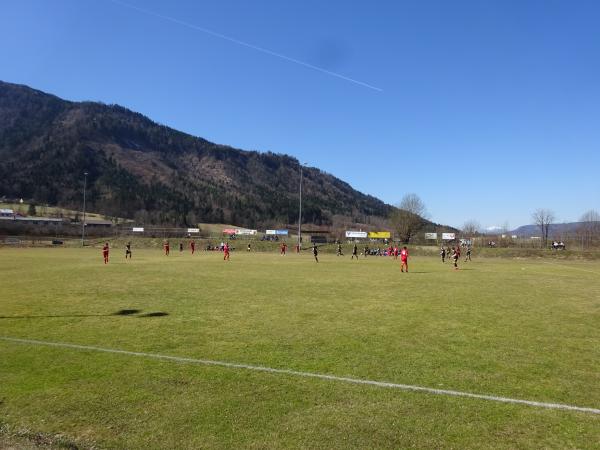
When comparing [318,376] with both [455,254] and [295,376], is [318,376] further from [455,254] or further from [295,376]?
[455,254]

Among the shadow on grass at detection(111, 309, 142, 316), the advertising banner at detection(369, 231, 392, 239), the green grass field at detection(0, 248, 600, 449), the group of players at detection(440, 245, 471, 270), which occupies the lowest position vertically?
the shadow on grass at detection(111, 309, 142, 316)

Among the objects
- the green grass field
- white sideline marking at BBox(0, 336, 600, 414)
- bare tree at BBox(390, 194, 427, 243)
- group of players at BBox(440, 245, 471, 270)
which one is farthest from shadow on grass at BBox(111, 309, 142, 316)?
bare tree at BBox(390, 194, 427, 243)

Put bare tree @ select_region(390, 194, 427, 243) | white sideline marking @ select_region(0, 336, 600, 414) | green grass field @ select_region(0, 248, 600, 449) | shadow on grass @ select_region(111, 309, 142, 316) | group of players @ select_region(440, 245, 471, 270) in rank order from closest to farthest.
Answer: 1. green grass field @ select_region(0, 248, 600, 449)
2. white sideline marking @ select_region(0, 336, 600, 414)
3. shadow on grass @ select_region(111, 309, 142, 316)
4. group of players @ select_region(440, 245, 471, 270)
5. bare tree @ select_region(390, 194, 427, 243)

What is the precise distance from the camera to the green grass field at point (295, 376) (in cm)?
548

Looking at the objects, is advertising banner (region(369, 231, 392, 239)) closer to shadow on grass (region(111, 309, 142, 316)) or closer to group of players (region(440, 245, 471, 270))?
group of players (region(440, 245, 471, 270))

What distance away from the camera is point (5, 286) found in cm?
2030

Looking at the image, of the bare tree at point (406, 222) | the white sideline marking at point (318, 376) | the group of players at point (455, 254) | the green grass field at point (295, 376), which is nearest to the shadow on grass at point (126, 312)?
the green grass field at point (295, 376)

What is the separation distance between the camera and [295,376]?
7578 millimetres

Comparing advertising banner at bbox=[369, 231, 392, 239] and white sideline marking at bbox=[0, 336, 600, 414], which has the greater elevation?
advertising banner at bbox=[369, 231, 392, 239]

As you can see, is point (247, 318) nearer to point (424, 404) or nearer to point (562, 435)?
point (424, 404)

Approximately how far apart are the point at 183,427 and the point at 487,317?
33.9 feet

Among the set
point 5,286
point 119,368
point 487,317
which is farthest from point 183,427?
point 5,286

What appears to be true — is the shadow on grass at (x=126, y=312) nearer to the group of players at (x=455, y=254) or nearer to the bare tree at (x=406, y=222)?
the group of players at (x=455, y=254)

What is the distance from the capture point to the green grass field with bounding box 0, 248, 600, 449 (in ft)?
18.0
